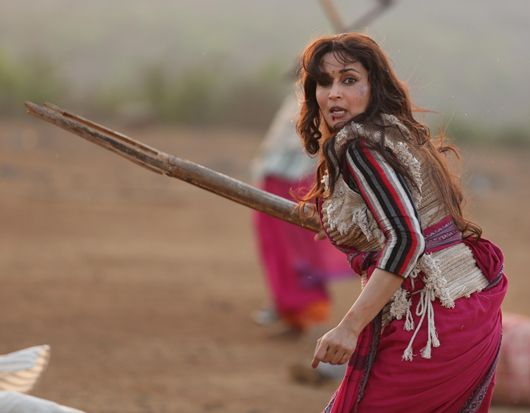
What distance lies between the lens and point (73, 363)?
6562 mm

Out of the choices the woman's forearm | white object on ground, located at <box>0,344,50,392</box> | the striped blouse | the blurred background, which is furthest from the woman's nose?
white object on ground, located at <box>0,344,50,392</box>

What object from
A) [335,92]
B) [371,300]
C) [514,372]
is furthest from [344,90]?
[514,372]

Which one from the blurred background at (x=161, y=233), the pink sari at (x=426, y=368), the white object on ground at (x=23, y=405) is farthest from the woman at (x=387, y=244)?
the white object on ground at (x=23, y=405)

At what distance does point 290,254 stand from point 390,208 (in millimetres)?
5302

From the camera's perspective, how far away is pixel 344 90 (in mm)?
3033

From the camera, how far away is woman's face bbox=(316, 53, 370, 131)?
9.96 ft

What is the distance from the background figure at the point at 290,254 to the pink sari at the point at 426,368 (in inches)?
189

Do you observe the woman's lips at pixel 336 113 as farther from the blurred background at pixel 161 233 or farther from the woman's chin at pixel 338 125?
the blurred background at pixel 161 233

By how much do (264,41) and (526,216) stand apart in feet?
74.5

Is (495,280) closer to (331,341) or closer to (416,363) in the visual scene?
(416,363)

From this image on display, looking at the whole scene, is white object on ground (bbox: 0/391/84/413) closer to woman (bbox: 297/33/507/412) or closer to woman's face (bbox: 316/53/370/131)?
woman (bbox: 297/33/507/412)

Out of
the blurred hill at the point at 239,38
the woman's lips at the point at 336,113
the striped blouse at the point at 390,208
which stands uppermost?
the blurred hill at the point at 239,38

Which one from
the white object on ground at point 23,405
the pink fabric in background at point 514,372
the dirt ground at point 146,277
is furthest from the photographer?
the dirt ground at point 146,277

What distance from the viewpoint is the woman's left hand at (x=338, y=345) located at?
2.85 metres
